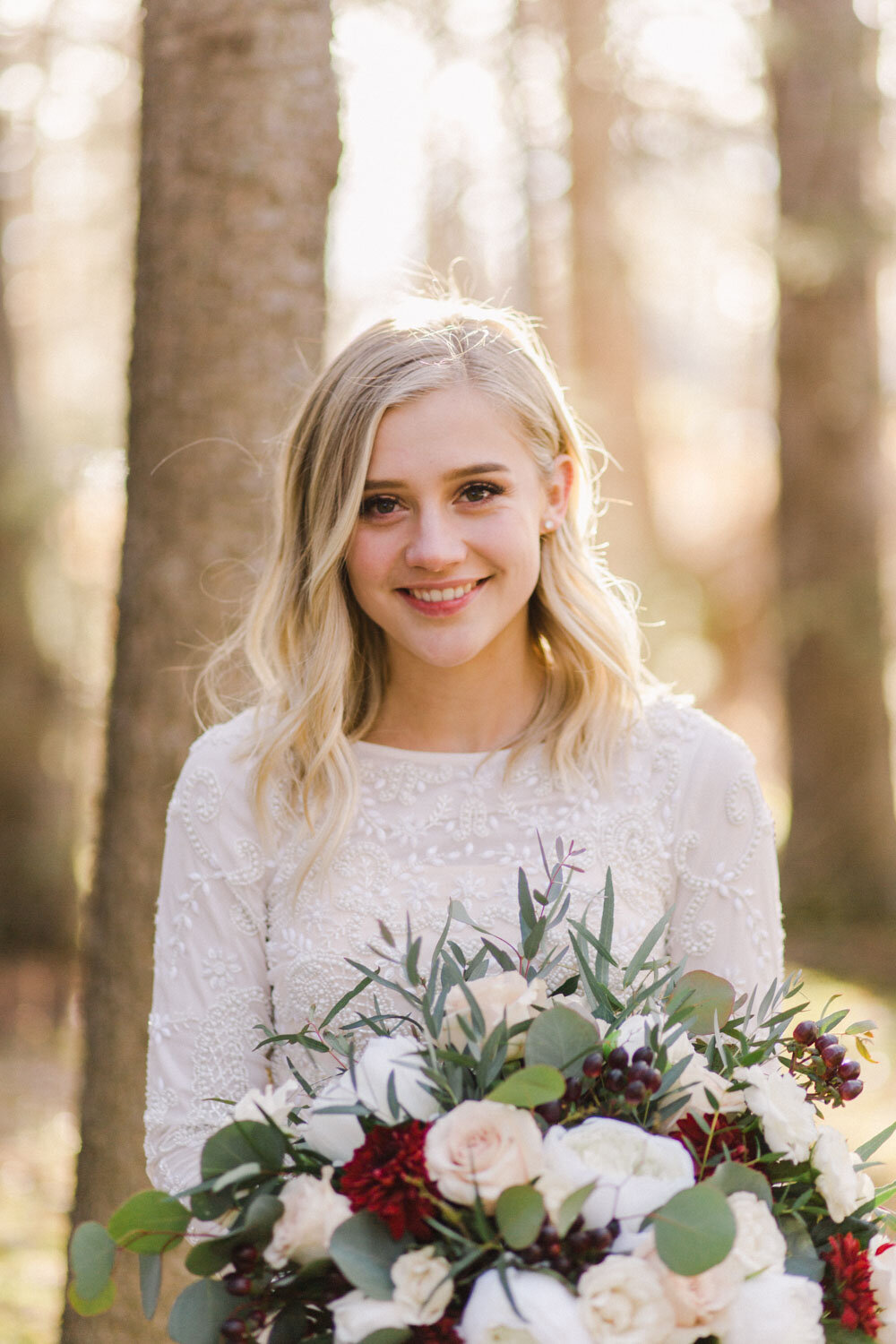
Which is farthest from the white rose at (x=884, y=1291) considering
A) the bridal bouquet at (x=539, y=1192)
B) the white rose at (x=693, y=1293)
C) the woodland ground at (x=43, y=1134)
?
the woodland ground at (x=43, y=1134)

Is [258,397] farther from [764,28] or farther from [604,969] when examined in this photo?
[764,28]

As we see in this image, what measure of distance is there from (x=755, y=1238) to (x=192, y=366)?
2170mm

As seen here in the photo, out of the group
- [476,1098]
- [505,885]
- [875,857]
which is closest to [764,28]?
[875,857]

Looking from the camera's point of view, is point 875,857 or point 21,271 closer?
point 875,857

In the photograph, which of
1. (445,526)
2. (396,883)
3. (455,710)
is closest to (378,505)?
(445,526)

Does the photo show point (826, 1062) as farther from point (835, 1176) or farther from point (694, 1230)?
point (694, 1230)

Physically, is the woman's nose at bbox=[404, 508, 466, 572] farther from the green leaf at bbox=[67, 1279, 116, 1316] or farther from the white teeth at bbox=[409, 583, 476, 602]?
the green leaf at bbox=[67, 1279, 116, 1316]

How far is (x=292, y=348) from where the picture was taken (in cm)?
292

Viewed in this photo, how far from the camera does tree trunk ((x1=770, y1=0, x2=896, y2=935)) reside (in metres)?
7.85

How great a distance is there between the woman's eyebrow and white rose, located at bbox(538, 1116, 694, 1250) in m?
1.15

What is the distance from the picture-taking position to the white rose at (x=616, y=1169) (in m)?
1.34

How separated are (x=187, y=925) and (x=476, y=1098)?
35.4 inches

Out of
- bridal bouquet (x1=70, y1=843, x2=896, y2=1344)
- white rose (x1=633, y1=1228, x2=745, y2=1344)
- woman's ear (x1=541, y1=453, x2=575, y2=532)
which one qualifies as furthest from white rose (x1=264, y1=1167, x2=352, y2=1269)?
woman's ear (x1=541, y1=453, x2=575, y2=532)

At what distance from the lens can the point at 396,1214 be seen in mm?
1334
